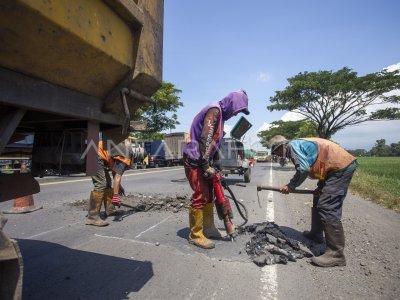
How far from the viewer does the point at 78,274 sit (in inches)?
122

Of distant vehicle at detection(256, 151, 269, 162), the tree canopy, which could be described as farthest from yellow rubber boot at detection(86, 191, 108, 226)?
the tree canopy

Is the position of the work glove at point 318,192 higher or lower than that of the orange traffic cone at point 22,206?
higher

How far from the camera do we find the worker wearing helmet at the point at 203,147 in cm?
389

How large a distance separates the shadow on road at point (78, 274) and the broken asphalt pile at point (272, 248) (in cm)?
129

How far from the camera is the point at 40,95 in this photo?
6.28 feet

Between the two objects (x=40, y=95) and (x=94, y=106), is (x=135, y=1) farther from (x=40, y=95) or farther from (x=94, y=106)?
(x=40, y=95)

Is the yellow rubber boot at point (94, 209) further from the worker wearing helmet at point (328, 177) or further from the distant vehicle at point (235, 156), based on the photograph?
the distant vehicle at point (235, 156)

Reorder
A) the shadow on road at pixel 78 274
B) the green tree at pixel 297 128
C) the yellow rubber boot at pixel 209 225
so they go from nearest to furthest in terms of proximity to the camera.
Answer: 1. the shadow on road at pixel 78 274
2. the yellow rubber boot at pixel 209 225
3. the green tree at pixel 297 128

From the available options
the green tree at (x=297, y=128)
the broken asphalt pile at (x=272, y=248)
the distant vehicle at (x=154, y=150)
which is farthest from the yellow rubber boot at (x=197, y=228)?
the green tree at (x=297, y=128)

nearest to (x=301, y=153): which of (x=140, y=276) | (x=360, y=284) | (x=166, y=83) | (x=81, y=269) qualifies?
(x=360, y=284)

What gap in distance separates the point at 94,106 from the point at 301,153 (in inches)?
103

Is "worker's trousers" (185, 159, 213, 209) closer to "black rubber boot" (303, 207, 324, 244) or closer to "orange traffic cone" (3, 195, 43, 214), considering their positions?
"black rubber boot" (303, 207, 324, 244)

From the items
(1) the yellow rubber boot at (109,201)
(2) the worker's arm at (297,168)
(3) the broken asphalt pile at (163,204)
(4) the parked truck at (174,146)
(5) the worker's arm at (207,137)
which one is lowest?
(3) the broken asphalt pile at (163,204)

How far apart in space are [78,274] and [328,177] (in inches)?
121
